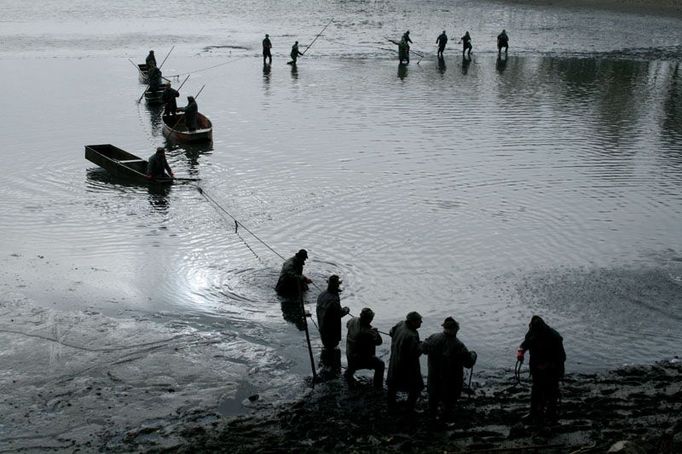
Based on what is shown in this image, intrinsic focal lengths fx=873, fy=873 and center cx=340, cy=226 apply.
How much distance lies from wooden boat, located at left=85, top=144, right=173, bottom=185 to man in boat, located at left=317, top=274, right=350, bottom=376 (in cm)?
1225

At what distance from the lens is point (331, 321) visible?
45.5 ft

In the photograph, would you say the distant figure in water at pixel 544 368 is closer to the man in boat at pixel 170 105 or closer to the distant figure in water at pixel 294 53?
the man in boat at pixel 170 105

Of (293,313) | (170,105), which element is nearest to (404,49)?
(170,105)

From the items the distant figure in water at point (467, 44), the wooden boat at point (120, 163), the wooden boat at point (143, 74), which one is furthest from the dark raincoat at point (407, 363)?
the distant figure in water at point (467, 44)

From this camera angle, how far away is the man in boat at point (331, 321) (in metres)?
13.8

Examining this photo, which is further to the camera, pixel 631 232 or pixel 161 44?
pixel 161 44

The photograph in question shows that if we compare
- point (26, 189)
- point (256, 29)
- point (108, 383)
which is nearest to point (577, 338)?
point (108, 383)

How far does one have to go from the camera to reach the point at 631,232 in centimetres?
2128

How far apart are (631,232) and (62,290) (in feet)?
43.5

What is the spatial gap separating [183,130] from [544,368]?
879 inches

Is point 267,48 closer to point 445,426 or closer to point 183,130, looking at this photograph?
point 183,130

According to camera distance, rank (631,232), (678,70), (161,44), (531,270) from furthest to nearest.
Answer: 1. (161,44)
2. (678,70)
3. (631,232)
4. (531,270)

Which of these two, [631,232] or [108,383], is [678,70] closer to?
[631,232]

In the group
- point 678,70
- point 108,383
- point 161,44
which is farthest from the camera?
point 161,44
